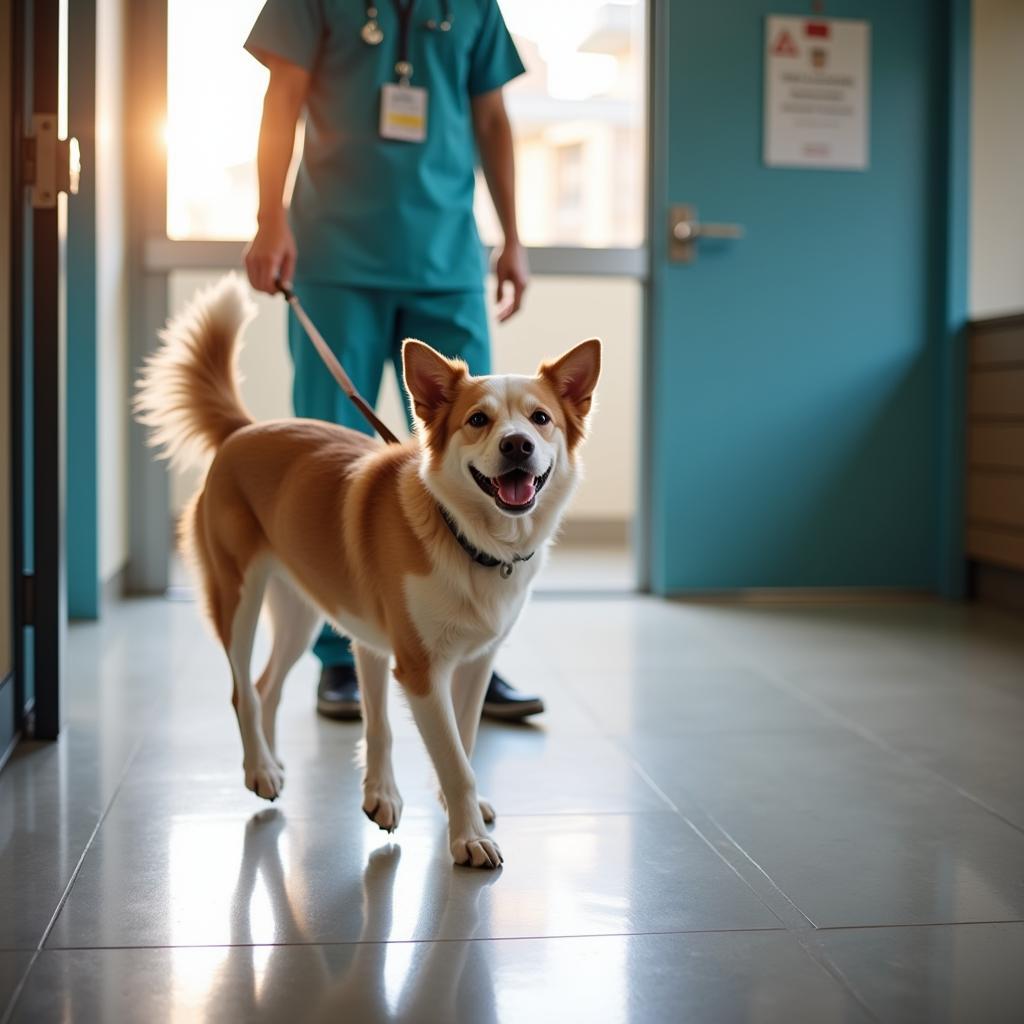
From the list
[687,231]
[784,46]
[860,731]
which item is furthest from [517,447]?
[784,46]

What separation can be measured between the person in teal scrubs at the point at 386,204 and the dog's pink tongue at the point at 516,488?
1074 millimetres

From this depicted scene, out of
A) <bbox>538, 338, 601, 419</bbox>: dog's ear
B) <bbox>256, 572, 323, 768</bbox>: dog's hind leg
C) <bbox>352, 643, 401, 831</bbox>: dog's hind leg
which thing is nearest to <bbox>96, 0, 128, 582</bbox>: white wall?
<bbox>256, 572, 323, 768</bbox>: dog's hind leg

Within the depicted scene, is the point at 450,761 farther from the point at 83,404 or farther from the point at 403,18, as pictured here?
the point at 83,404

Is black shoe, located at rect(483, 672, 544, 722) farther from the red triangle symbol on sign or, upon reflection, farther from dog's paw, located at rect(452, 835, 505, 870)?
the red triangle symbol on sign

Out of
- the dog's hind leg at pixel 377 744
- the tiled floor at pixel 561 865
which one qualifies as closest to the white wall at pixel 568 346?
the tiled floor at pixel 561 865

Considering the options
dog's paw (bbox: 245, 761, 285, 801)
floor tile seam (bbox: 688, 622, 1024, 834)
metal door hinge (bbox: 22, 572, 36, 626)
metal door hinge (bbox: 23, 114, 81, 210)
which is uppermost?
metal door hinge (bbox: 23, 114, 81, 210)

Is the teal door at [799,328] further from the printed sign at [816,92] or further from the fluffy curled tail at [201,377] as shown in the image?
the fluffy curled tail at [201,377]

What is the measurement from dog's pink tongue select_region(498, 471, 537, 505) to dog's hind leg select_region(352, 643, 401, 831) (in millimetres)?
415

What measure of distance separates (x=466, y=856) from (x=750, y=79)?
3.37 metres

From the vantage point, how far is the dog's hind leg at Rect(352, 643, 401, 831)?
2.01 metres

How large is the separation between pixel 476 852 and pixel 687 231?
9.97 ft

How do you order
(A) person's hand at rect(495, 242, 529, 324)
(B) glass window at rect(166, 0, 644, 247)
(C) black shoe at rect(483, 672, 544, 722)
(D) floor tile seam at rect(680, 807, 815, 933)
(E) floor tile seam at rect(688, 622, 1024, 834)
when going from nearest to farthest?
(D) floor tile seam at rect(680, 807, 815, 933) < (E) floor tile seam at rect(688, 622, 1024, 834) < (C) black shoe at rect(483, 672, 544, 722) < (A) person's hand at rect(495, 242, 529, 324) < (B) glass window at rect(166, 0, 644, 247)

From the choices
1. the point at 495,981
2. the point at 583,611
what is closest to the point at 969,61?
the point at 583,611

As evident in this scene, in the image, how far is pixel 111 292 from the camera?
4066 mm
